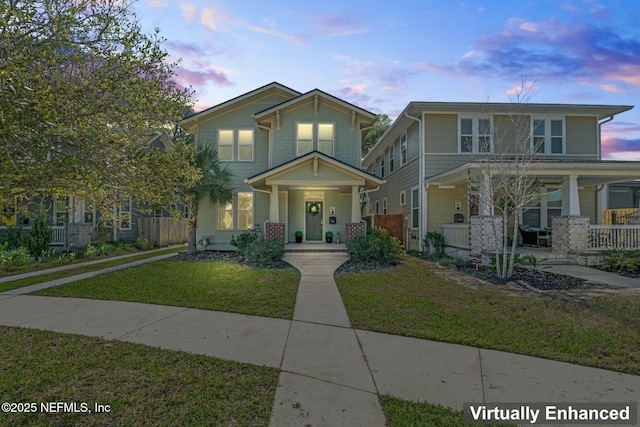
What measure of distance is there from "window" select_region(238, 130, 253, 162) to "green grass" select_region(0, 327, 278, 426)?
11.7 metres

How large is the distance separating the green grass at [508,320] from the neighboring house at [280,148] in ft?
25.4

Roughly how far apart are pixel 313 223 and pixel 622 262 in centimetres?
1092

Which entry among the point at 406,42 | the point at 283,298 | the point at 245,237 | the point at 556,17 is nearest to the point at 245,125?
the point at 245,237

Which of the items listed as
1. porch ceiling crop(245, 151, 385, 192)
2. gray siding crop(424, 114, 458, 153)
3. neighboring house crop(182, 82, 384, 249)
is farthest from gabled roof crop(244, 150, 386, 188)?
gray siding crop(424, 114, 458, 153)

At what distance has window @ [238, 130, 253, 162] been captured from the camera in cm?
1497

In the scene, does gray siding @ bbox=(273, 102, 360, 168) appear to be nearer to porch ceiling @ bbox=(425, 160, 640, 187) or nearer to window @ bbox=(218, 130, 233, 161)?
window @ bbox=(218, 130, 233, 161)

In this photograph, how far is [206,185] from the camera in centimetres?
1261

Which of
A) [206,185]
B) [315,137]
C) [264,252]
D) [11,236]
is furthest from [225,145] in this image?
[11,236]

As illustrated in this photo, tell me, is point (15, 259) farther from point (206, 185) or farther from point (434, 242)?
point (434, 242)

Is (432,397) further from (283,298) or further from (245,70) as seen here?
(245,70)

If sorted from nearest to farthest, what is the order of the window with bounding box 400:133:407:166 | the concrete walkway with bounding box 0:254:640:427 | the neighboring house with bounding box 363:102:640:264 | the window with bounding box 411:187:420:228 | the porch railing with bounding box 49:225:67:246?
the concrete walkway with bounding box 0:254:640:427 < the neighboring house with bounding box 363:102:640:264 < the porch railing with bounding box 49:225:67:246 < the window with bounding box 411:187:420:228 < the window with bounding box 400:133:407:166

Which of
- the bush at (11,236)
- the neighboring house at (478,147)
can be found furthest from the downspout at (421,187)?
the bush at (11,236)

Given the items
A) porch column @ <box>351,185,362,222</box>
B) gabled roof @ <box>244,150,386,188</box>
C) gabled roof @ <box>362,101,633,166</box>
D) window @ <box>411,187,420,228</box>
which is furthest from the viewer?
window @ <box>411,187,420,228</box>

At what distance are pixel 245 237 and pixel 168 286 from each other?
4633 mm
